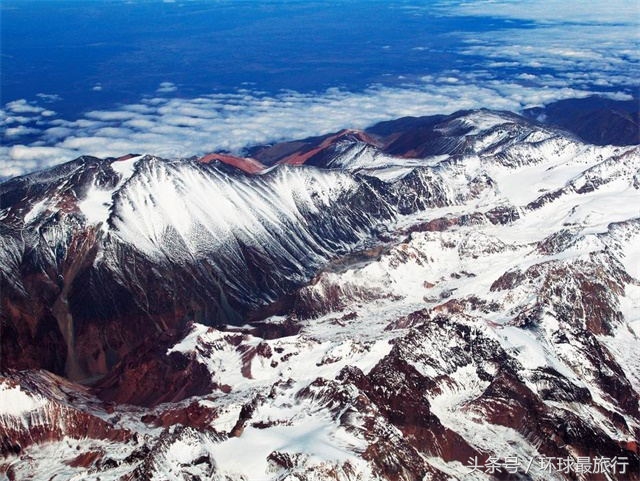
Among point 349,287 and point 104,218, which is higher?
point 104,218

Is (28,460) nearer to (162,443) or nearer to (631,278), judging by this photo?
(162,443)

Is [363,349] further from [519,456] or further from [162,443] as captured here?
[162,443]

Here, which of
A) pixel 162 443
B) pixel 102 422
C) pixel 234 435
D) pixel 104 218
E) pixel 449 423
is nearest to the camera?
pixel 162 443

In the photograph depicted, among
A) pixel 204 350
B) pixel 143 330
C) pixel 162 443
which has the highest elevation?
pixel 162 443

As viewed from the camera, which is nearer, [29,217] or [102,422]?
[102,422]

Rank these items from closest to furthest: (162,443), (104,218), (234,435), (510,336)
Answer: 1. (162,443)
2. (234,435)
3. (510,336)
4. (104,218)

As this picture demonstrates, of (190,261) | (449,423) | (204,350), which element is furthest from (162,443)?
(190,261)
